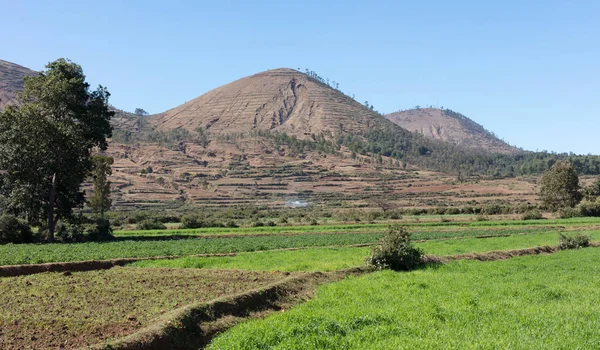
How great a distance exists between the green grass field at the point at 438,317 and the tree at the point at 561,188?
75.2 m

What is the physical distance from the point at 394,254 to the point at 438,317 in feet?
38.1

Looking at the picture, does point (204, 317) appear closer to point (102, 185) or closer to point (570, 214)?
point (102, 185)

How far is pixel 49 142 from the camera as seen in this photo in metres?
44.0

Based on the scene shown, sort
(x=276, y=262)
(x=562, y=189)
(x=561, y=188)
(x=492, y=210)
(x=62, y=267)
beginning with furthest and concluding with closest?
(x=492, y=210), (x=561, y=188), (x=562, y=189), (x=276, y=262), (x=62, y=267)

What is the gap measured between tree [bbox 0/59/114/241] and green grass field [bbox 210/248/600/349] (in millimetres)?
35254

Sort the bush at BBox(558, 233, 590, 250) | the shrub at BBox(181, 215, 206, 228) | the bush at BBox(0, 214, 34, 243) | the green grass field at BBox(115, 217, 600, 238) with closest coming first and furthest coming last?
1. the bush at BBox(558, 233, 590, 250)
2. the bush at BBox(0, 214, 34, 243)
3. the green grass field at BBox(115, 217, 600, 238)
4. the shrub at BBox(181, 215, 206, 228)

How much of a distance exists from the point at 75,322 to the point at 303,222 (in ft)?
199

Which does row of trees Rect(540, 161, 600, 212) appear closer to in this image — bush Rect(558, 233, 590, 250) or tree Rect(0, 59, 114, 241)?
bush Rect(558, 233, 590, 250)

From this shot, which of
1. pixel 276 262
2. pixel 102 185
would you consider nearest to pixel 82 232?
pixel 102 185

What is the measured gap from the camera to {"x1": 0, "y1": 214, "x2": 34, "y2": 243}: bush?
135 feet

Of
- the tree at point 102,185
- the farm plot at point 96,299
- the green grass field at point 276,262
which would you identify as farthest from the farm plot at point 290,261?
the tree at point 102,185

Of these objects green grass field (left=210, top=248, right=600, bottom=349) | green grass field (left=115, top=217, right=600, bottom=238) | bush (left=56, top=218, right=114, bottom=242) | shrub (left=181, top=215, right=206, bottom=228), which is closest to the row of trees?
green grass field (left=115, top=217, right=600, bottom=238)

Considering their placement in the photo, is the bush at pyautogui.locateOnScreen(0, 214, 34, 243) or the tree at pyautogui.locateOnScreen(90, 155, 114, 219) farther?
the tree at pyautogui.locateOnScreen(90, 155, 114, 219)

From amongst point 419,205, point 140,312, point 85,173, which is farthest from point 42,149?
point 419,205
